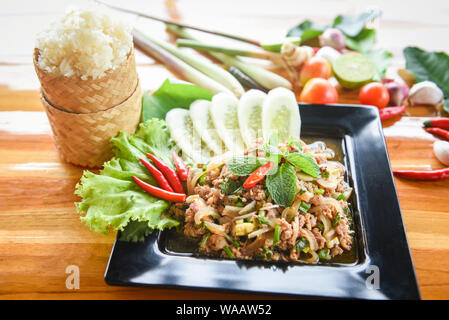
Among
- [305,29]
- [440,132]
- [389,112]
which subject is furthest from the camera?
[305,29]

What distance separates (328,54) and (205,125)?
213cm

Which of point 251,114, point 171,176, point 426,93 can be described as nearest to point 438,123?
point 426,93

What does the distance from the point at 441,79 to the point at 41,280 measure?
467 centimetres

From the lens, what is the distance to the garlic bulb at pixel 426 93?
180 inches

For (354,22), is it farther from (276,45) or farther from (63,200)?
(63,200)

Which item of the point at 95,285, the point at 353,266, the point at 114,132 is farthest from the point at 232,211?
the point at 114,132

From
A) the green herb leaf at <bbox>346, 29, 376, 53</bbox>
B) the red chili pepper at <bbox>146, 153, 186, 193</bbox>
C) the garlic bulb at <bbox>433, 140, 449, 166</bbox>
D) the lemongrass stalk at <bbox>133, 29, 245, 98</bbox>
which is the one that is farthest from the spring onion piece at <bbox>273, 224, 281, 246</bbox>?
the green herb leaf at <bbox>346, 29, 376, 53</bbox>

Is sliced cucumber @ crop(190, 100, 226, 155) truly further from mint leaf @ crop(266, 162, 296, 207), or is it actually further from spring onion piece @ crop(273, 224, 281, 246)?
spring onion piece @ crop(273, 224, 281, 246)

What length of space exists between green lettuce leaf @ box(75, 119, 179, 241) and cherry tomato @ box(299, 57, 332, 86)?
92.0 inches

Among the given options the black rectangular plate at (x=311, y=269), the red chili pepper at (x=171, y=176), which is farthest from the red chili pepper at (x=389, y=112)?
the red chili pepper at (x=171, y=176)

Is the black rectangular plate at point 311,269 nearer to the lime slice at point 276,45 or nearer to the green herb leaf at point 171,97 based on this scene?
the green herb leaf at point 171,97

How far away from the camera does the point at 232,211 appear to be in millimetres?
3088

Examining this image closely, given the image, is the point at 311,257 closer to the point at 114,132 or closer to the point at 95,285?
the point at 95,285

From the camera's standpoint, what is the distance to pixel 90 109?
3475mm
